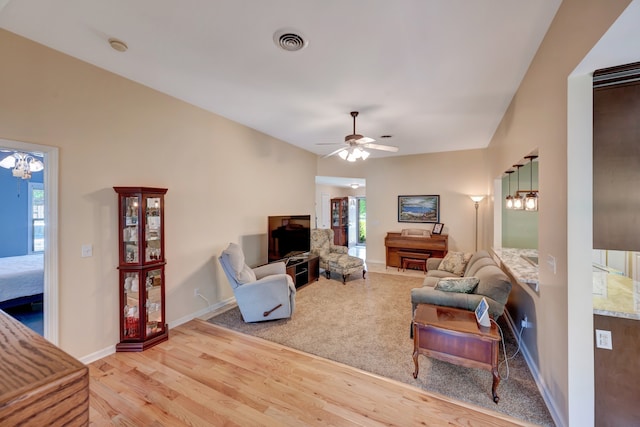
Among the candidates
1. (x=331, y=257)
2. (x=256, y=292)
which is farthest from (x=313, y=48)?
(x=331, y=257)

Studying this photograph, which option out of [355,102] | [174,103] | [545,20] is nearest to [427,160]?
[355,102]

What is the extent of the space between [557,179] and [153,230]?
3721mm

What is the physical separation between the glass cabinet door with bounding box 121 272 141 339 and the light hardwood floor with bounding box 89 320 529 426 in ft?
0.73

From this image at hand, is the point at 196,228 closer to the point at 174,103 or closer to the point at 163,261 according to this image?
the point at 163,261

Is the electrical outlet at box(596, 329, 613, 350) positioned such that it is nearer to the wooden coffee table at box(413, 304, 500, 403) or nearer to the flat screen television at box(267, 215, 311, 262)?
the wooden coffee table at box(413, 304, 500, 403)

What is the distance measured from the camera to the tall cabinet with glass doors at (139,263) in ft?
9.12

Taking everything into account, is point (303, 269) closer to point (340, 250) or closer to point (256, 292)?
point (340, 250)

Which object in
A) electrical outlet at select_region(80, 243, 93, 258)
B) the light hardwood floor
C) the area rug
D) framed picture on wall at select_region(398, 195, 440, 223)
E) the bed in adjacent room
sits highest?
framed picture on wall at select_region(398, 195, 440, 223)

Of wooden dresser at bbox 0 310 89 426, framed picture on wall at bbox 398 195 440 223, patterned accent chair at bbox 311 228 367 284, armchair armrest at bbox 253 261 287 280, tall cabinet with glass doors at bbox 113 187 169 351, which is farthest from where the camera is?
framed picture on wall at bbox 398 195 440 223

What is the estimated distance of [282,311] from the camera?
11.3ft

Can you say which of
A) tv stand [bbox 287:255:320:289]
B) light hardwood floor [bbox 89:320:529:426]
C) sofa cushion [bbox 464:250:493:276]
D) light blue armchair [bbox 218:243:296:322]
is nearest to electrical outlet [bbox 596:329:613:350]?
light hardwood floor [bbox 89:320:529:426]

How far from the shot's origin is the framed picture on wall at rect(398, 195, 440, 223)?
6.36 metres

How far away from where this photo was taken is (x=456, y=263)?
161 inches

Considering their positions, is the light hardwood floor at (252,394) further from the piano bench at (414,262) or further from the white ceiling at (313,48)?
the piano bench at (414,262)
